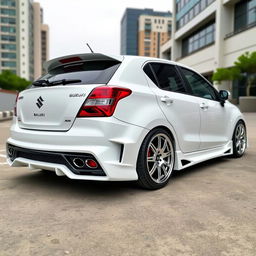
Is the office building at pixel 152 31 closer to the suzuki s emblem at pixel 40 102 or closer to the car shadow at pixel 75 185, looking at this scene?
the car shadow at pixel 75 185

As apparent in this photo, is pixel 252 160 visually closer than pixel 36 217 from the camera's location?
No

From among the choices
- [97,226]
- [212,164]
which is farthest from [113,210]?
[212,164]

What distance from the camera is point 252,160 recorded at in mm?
5039

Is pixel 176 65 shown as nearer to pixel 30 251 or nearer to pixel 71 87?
pixel 71 87

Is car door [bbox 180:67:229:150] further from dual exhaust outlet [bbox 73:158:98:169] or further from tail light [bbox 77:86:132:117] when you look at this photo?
dual exhaust outlet [bbox 73:158:98:169]

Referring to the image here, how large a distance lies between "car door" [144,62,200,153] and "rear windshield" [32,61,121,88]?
52cm

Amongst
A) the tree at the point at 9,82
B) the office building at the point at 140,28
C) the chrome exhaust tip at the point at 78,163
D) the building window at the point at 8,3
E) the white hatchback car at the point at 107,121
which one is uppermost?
the office building at the point at 140,28

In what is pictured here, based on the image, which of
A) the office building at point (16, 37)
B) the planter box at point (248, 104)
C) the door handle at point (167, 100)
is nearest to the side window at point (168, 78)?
the door handle at point (167, 100)

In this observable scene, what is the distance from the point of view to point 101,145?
2811mm

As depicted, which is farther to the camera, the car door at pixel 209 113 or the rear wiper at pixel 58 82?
the car door at pixel 209 113

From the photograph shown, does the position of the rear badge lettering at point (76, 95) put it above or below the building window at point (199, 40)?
below

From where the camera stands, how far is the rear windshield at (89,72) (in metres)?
3.01

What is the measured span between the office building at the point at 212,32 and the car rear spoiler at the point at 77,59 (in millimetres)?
26936

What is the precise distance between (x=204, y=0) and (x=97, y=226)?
1529 inches
